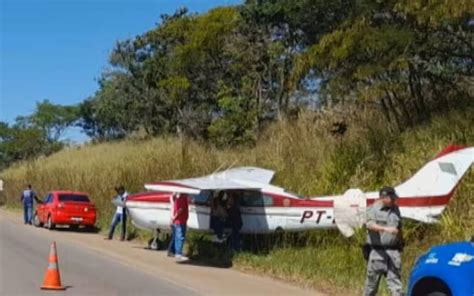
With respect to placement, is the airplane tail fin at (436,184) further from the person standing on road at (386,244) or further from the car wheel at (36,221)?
the car wheel at (36,221)

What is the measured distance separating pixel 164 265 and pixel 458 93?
1020 centimetres

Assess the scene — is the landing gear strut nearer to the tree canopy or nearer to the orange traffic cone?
the tree canopy

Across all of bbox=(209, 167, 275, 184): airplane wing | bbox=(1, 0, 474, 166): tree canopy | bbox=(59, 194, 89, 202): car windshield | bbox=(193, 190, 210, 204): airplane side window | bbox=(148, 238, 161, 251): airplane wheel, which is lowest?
bbox=(148, 238, 161, 251): airplane wheel

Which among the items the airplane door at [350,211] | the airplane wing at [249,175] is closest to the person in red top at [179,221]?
the airplane wing at [249,175]

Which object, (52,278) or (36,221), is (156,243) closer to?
(52,278)

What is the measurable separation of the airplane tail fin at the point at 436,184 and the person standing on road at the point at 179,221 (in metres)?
6.18

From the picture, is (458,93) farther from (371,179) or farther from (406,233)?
(406,233)

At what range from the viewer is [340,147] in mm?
22391

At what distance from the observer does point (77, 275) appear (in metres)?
16.4

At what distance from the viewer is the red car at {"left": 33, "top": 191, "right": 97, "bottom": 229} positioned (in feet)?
111

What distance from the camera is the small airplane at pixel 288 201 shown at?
672 inches

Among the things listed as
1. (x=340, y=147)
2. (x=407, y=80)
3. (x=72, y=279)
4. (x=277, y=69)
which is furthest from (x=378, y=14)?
(x=277, y=69)

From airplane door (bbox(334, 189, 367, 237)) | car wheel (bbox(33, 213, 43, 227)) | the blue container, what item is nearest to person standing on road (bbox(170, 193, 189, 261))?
airplane door (bbox(334, 189, 367, 237))

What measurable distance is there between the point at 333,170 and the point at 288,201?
208cm
